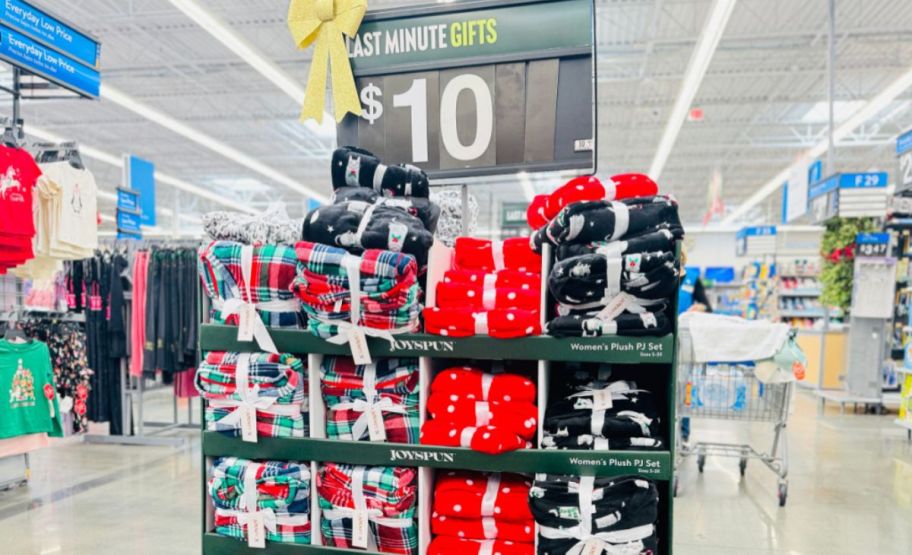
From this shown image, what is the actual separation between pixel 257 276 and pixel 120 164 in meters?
16.9

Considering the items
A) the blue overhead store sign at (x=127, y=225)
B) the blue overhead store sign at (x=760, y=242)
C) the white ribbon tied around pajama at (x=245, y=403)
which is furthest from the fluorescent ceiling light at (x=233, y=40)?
the blue overhead store sign at (x=760, y=242)

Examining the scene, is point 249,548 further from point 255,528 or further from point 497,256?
point 497,256

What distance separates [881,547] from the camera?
335cm

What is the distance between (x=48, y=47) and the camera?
376 cm

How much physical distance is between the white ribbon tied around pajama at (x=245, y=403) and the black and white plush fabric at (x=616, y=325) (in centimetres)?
96

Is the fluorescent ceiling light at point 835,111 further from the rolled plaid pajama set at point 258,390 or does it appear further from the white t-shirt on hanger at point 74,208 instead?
the rolled plaid pajama set at point 258,390

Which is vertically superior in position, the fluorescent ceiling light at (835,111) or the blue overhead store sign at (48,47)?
the fluorescent ceiling light at (835,111)

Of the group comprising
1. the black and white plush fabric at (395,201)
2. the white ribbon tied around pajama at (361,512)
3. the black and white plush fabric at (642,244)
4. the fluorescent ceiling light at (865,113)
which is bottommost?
the white ribbon tied around pajama at (361,512)

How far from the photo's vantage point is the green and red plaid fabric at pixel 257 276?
194 cm

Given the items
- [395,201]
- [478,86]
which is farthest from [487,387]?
[478,86]

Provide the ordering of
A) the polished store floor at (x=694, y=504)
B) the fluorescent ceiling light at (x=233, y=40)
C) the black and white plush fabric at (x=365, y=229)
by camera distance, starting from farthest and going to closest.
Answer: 1. the fluorescent ceiling light at (x=233, y=40)
2. the polished store floor at (x=694, y=504)
3. the black and white plush fabric at (x=365, y=229)

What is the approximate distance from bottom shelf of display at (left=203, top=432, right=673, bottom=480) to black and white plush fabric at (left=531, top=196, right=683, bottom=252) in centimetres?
66

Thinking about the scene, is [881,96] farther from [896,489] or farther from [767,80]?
[896,489]

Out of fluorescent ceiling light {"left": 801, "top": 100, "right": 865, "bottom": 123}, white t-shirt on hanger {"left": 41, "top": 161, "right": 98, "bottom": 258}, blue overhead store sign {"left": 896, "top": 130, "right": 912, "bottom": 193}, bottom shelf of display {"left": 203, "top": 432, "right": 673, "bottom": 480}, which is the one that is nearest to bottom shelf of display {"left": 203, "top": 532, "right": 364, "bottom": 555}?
bottom shelf of display {"left": 203, "top": 432, "right": 673, "bottom": 480}
